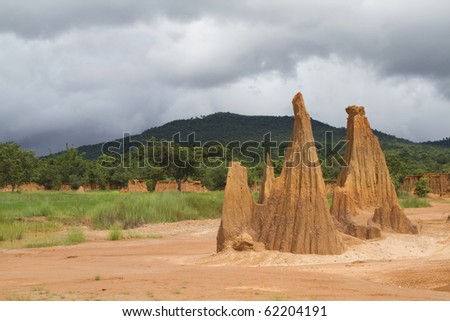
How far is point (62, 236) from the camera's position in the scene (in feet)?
73.5

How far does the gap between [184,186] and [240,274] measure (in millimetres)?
47686

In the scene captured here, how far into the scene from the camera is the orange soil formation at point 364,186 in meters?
16.2

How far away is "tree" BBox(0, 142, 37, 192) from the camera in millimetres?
54688

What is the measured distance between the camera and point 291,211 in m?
12.6

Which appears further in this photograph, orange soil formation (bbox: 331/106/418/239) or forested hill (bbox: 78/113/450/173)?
forested hill (bbox: 78/113/450/173)

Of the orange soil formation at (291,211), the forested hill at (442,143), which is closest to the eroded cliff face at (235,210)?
the orange soil formation at (291,211)

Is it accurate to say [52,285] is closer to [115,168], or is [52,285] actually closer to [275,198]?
[275,198]

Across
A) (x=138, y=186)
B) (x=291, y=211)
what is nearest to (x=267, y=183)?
(x=291, y=211)

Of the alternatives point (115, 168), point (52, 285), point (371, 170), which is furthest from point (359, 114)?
point (115, 168)

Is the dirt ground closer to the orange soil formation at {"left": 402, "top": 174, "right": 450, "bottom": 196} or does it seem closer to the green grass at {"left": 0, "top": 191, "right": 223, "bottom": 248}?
the green grass at {"left": 0, "top": 191, "right": 223, "bottom": 248}

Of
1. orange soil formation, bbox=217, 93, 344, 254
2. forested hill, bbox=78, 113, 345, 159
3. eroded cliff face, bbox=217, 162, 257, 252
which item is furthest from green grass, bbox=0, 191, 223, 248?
forested hill, bbox=78, 113, 345, 159

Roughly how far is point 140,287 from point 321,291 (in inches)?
107

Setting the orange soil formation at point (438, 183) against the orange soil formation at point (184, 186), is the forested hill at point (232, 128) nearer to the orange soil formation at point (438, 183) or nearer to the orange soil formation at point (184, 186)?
the orange soil formation at point (184, 186)

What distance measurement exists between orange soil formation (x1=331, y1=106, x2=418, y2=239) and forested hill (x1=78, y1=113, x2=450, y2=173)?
6411 centimetres
